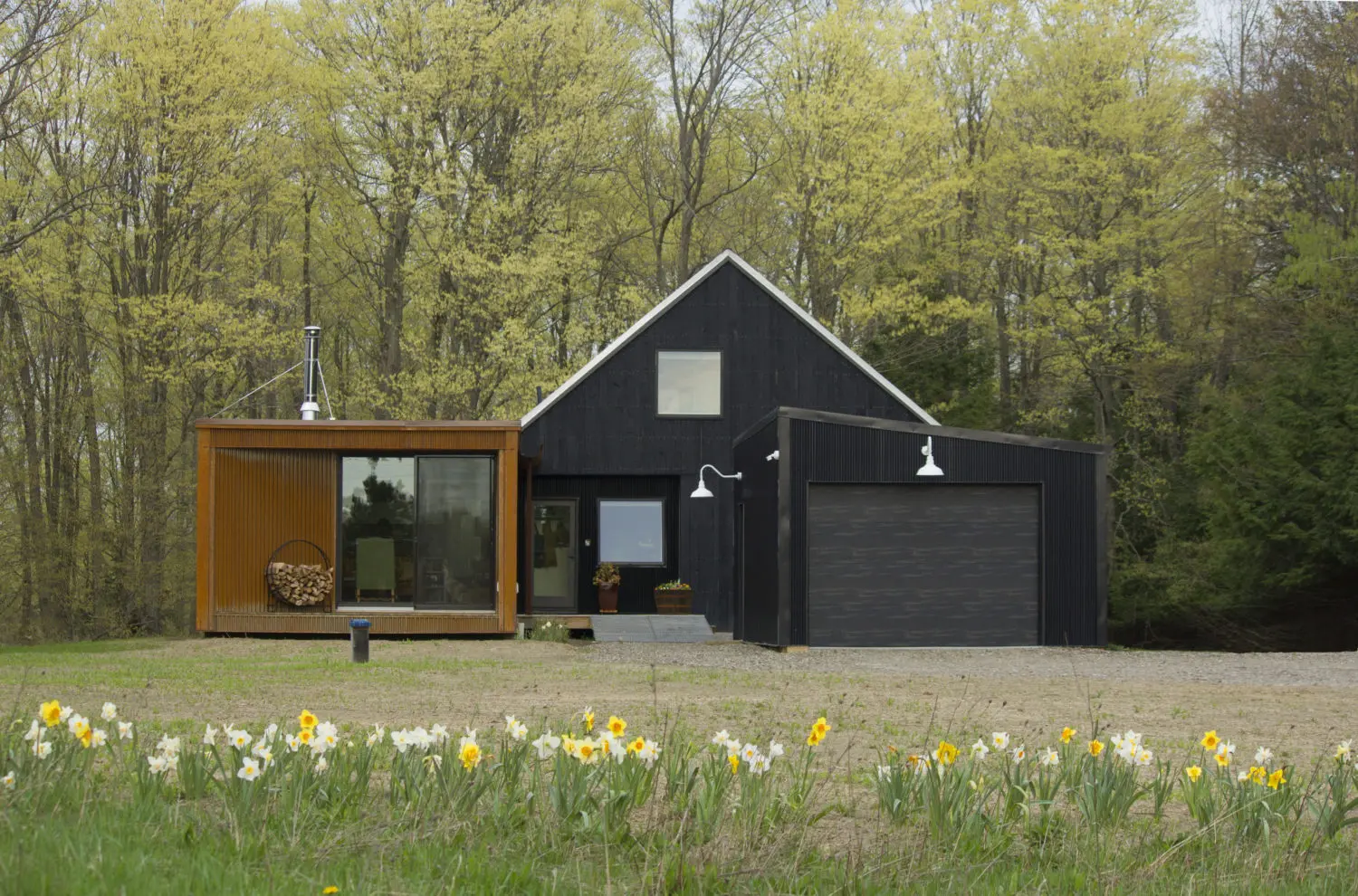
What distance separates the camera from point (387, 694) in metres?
10.7

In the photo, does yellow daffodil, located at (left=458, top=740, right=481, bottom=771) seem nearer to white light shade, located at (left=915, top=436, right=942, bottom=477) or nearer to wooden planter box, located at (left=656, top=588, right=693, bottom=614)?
white light shade, located at (left=915, top=436, right=942, bottom=477)

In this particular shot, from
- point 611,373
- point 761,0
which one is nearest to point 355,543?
point 611,373

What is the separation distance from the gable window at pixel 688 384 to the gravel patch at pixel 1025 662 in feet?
19.4

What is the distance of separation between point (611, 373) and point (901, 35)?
1194cm

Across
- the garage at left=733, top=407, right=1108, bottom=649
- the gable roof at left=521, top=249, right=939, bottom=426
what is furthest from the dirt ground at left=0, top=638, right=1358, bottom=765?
the gable roof at left=521, top=249, right=939, bottom=426

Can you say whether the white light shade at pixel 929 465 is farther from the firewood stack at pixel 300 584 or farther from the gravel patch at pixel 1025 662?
the firewood stack at pixel 300 584

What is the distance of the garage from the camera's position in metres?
17.4

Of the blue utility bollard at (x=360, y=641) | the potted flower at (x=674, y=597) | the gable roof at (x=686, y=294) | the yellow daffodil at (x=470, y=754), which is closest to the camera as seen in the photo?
the yellow daffodil at (x=470, y=754)

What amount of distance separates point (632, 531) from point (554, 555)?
4.29ft

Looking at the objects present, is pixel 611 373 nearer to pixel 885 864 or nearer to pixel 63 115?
pixel 63 115

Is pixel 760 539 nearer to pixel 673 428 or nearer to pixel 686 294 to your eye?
pixel 673 428

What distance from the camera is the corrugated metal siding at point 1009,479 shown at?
17.4 meters

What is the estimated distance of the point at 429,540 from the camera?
19703 millimetres

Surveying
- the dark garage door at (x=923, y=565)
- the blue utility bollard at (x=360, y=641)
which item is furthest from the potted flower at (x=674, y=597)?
the blue utility bollard at (x=360, y=641)
